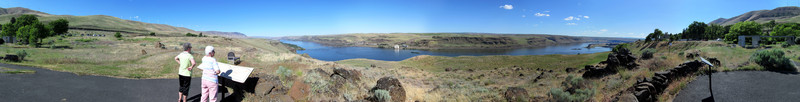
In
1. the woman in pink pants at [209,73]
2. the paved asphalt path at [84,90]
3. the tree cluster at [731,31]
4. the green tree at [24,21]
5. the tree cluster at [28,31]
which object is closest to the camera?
the woman in pink pants at [209,73]

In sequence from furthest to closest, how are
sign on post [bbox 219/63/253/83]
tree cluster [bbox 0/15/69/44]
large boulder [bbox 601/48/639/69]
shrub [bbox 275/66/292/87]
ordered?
tree cluster [bbox 0/15/69/44]
large boulder [bbox 601/48/639/69]
shrub [bbox 275/66/292/87]
sign on post [bbox 219/63/253/83]

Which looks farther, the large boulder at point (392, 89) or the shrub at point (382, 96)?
the large boulder at point (392, 89)

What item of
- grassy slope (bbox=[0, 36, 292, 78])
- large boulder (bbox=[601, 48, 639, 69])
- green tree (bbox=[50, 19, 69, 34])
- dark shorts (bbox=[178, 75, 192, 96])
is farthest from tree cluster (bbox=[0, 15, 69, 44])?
large boulder (bbox=[601, 48, 639, 69])

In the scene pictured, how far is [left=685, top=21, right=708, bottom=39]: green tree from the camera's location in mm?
56938

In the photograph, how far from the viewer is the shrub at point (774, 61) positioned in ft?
28.3

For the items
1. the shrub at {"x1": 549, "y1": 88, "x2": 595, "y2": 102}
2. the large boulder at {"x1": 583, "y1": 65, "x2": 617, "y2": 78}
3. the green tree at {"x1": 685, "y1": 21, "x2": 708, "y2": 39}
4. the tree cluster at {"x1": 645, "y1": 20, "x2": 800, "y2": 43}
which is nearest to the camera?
the shrub at {"x1": 549, "y1": 88, "x2": 595, "y2": 102}

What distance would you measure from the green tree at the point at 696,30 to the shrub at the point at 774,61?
65657 mm

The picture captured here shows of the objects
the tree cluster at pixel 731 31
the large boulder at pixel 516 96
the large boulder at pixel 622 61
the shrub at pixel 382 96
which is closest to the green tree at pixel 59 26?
the shrub at pixel 382 96

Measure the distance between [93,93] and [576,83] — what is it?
48.3ft

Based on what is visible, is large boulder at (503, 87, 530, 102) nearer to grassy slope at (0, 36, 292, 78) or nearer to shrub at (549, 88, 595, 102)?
shrub at (549, 88, 595, 102)

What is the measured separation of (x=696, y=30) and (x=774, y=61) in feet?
218

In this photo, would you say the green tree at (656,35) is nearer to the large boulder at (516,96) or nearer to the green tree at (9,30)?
the large boulder at (516,96)

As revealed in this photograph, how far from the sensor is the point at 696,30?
189 feet

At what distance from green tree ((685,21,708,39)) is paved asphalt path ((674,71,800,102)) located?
66962mm
